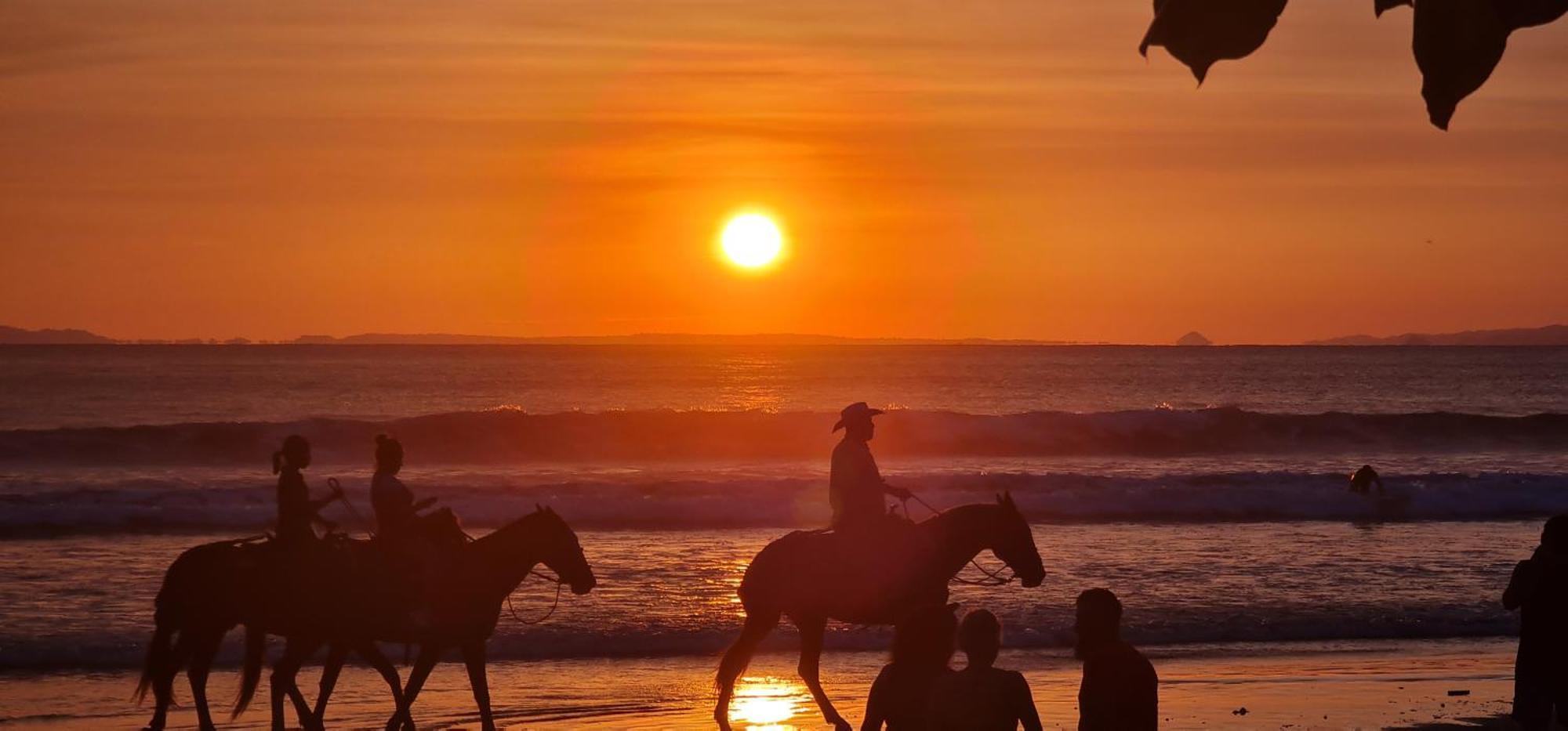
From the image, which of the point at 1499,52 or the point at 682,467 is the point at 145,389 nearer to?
the point at 682,467

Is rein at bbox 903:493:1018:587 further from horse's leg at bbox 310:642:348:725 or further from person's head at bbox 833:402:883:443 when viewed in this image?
horse's leg at bbox 310:642:348:725

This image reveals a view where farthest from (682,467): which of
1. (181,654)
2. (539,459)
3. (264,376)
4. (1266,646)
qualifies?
(264,376)

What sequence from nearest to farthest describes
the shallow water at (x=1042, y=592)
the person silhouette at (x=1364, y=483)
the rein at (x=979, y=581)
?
the rein at (x=979, y=581), the shallow water at (x=1042, y=592), the person silhouette at (x=1364, y=483)

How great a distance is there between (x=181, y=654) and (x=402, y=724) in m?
1.57

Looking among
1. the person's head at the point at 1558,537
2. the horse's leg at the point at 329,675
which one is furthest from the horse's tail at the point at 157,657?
the person's head at the point at 1558,537

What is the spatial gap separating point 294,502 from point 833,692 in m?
4.16

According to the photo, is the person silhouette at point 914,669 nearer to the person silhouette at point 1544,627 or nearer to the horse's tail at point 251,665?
the person silhouette at point 1544,627

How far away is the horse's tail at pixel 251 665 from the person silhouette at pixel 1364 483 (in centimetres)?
2307

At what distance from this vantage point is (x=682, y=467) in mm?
38750

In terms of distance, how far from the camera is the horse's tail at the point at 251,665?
1090 cm

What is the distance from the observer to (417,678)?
10352 millimetres

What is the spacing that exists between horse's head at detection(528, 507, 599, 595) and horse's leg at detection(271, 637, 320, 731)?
1.60 m

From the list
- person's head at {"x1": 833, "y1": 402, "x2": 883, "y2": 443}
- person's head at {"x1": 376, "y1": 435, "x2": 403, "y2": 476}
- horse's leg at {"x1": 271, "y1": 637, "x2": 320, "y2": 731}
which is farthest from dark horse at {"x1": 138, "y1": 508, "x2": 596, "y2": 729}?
person's head at {"x1": 833, "y1": 402, "x2": 883, "y2": 443}

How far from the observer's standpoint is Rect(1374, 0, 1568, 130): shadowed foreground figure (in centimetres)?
121
